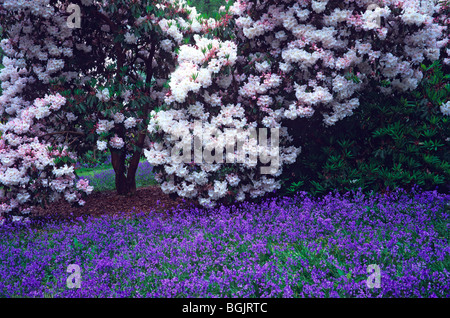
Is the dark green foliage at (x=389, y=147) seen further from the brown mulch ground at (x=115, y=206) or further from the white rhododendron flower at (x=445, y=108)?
the brown mulch ground at (x=115, y=206)

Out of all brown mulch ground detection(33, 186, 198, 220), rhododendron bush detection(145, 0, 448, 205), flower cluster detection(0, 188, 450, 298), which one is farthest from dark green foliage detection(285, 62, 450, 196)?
brown mulch ground detection(33, 186, 198, 220)

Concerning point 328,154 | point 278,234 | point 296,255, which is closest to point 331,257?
point 296,255

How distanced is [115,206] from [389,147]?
614 cm

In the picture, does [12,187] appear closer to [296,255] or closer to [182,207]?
[182,207]

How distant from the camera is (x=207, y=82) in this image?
6461 millimetres

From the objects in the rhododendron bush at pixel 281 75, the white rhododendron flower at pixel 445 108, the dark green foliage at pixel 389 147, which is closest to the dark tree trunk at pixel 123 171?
the rhododendron bush at pixel 281 75

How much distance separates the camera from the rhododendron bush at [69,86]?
7121mm

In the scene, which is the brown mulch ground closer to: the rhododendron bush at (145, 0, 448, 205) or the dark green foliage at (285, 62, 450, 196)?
the rhododendron bush at (145, 0, 448, 205)

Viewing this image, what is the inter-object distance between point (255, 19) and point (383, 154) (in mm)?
3509

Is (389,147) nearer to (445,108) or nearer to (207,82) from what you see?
(445,108)

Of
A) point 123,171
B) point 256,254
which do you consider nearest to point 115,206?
point 123,171

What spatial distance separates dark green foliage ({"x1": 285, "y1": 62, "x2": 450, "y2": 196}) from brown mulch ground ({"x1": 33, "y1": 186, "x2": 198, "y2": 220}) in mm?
2751

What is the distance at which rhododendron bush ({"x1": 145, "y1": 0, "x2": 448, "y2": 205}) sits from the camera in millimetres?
6398

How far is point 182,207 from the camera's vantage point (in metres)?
7.71
